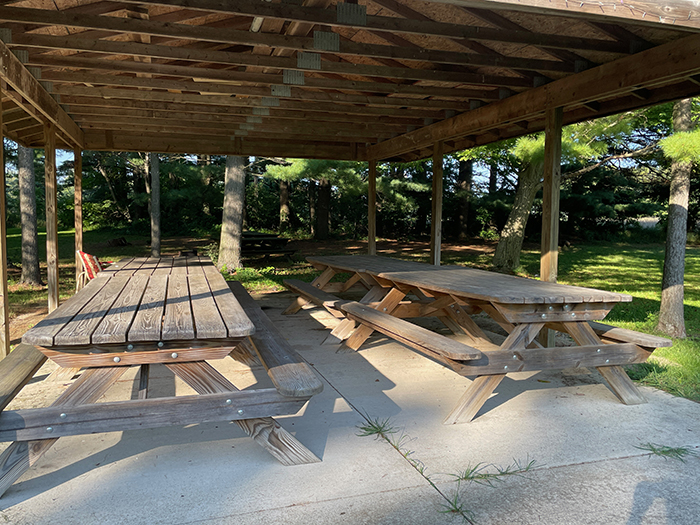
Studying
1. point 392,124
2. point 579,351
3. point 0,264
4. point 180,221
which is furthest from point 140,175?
point 579,351

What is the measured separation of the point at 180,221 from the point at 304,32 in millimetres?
20068

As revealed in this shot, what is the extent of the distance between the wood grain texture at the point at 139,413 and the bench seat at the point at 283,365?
0.26 ft

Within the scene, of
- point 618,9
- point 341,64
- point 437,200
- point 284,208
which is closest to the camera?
point 618,9

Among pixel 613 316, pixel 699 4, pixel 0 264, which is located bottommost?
pixel 613 316

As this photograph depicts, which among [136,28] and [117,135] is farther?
[117,135]

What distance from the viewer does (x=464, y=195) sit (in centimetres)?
1902

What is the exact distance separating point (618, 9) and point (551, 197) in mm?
2386

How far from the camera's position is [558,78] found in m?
4.91

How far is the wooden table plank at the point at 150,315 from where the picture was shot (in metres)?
2.39

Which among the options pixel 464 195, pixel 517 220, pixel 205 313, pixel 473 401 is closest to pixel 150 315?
pixel 205 313

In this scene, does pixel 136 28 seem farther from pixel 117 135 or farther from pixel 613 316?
pixel 613 316

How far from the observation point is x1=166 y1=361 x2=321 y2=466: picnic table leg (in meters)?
2.65

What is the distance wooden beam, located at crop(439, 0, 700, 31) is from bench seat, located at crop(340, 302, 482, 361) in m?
1.88

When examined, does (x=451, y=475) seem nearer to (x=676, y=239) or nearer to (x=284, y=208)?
(x=676, y=239)
